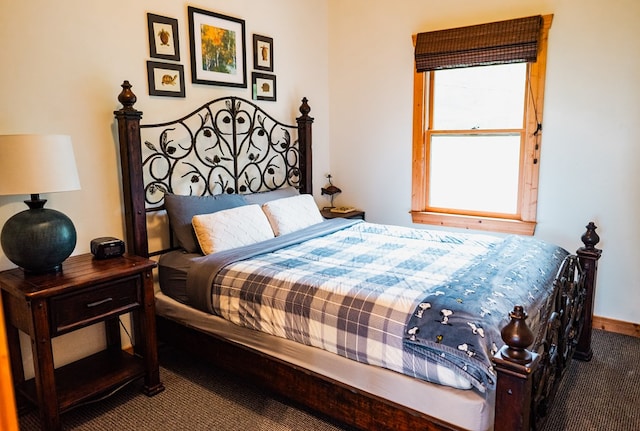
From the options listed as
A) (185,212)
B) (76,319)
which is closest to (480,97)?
(185,212)

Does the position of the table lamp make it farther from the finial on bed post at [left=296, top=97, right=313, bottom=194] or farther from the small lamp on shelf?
the small lamp on shelf

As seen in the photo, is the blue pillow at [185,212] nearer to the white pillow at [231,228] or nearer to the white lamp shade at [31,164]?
the white pillow at [231,228]

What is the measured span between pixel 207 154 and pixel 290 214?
0.74 meters

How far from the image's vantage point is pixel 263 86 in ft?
12.2

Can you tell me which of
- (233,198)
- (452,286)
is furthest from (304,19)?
(452,286)

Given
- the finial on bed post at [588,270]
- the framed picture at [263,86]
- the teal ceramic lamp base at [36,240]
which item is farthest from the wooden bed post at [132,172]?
the finial on bed post at [588,270]

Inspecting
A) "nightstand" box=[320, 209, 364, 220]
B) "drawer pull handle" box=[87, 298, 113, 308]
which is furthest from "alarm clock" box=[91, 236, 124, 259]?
"nightstand" box=[320, 209, 364, 220]

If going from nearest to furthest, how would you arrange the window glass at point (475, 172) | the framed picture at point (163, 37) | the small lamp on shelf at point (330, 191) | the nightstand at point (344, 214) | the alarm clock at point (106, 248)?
the alarm clock at point (106, 248) → the framed picture at point (163, 37) → the window glass at point (475, 172) → the nightstand at point (344, 214) → the small lamp on shelf at point (330, 191)

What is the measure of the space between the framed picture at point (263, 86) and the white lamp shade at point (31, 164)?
175 centimetres

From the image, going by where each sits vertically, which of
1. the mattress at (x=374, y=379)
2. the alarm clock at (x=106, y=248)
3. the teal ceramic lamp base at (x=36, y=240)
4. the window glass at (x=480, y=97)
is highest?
the window glass at (x=480, y=97)

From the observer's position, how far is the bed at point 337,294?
171 centimetres

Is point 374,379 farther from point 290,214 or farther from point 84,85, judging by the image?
point 84,85

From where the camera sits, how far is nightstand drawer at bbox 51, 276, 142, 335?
210 centimetres

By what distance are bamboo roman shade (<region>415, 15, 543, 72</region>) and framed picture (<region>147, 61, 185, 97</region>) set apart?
6.30ft
